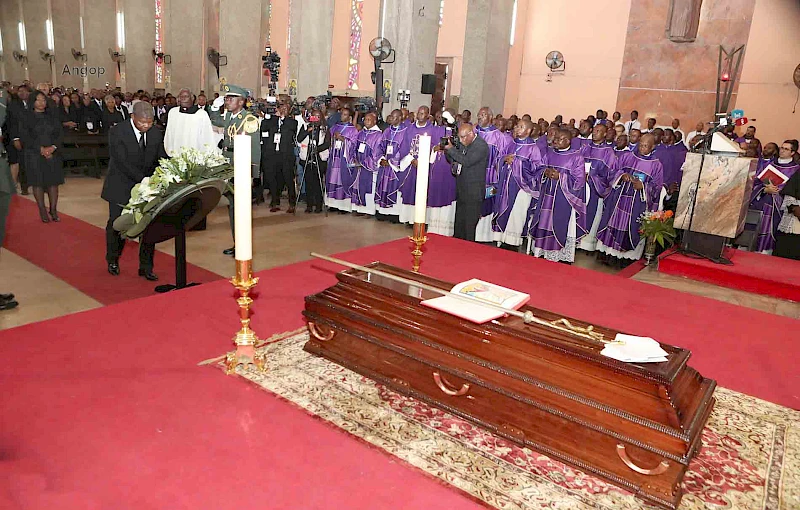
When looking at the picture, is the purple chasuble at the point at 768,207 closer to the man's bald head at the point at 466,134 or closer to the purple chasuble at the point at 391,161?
the man's bald head at the point at 466,134

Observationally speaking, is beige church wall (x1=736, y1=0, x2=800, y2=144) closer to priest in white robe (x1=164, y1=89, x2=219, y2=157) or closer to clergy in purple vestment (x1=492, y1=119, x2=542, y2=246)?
clergy in purple vestment (x1=492, y1=119, x2=542, y2=246)

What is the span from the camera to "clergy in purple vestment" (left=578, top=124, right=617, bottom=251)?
8.05 m

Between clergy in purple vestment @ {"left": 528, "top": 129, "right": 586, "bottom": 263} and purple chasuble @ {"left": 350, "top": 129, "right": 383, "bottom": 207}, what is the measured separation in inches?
122

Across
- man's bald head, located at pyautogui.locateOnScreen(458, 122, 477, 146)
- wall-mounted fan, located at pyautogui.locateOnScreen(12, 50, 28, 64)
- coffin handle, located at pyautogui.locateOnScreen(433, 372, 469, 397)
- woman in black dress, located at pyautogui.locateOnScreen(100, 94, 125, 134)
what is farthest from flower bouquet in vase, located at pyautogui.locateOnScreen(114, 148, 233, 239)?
wall-mounted fan, located at pyautogui.locateOnScreen(12, 50, 28, 64)

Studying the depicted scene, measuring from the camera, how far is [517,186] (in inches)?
322

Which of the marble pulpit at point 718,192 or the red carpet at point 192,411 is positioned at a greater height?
the marble pulpit at point 718,192

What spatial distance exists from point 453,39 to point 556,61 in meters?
3.49

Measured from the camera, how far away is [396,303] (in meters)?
2.71

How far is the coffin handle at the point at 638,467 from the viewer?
1970mm

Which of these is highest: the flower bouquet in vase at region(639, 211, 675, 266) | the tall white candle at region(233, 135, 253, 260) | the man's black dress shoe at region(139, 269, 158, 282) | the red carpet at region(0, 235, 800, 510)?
the tall white candle at region(233, 135, 253, 260)

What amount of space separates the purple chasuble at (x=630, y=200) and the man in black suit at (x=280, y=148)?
5174mm

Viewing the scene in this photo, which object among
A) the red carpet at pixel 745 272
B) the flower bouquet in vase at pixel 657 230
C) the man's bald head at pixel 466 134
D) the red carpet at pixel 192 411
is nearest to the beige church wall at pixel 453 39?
the man's bald head at pixel 466 134

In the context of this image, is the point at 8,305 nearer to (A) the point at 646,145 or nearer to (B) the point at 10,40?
(A) the point at 646,145

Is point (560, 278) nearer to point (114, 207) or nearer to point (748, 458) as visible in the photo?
point (748, 458)
